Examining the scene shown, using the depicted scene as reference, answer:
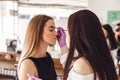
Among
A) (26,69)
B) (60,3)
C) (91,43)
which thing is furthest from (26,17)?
(91,43)

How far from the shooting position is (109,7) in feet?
8.99

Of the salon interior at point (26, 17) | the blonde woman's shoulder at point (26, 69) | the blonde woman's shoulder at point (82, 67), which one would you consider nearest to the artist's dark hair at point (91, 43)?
the blonde woman's shoulder at point (82, 67)

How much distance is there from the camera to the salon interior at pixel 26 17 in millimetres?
2752

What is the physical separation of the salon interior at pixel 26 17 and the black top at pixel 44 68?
3.75 feet

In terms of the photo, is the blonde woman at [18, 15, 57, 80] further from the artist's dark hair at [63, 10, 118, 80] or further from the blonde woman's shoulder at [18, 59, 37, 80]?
the artist's dark hair at [63, 10, 118, 80]

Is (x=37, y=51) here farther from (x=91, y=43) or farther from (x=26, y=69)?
(x=91, y=43)

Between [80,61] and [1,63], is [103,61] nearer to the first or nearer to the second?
[80,61]

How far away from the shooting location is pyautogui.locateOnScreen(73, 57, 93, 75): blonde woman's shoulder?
3.92 ft

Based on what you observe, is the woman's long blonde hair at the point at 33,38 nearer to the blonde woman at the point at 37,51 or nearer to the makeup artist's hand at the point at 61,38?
the blonde woman at the point at 37,51

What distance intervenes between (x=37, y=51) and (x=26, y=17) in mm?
1493

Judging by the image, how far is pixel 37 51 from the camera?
1701mm

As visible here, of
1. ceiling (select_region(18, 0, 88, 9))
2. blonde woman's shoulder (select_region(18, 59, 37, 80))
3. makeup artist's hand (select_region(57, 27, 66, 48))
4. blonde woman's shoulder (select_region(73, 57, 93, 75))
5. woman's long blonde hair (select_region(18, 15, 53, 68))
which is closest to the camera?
blonde woman's shoulder (select_region(73, 57, 93, 75))

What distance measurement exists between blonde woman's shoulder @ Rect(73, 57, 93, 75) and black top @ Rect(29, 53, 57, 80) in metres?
0.49

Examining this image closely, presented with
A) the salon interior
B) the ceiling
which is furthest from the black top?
the ceiling
